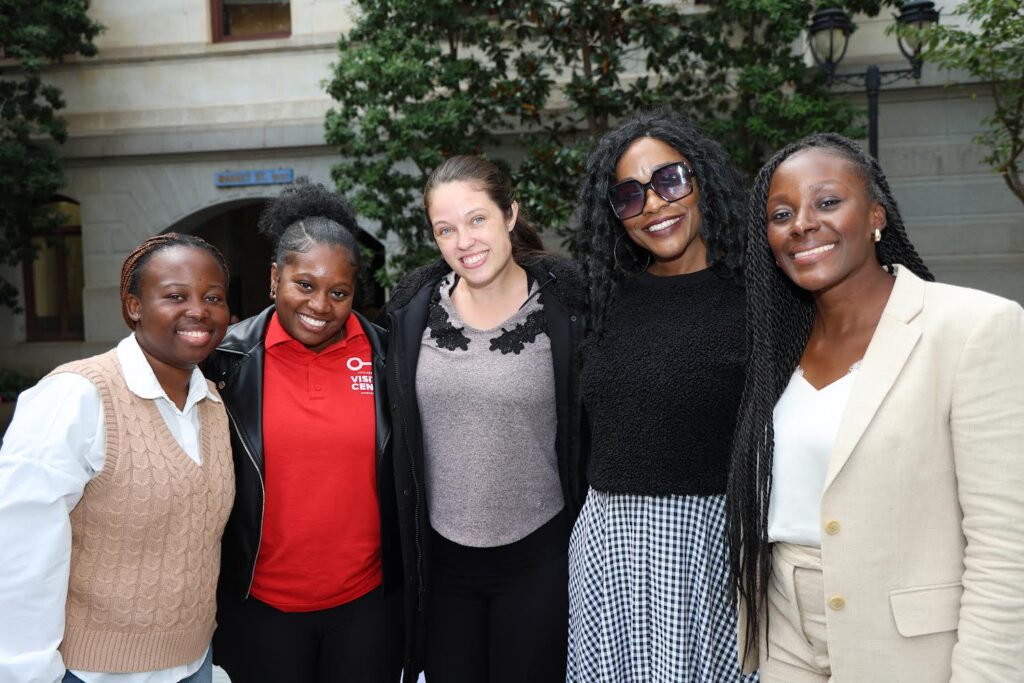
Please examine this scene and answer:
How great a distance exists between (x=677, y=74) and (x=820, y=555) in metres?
8.15

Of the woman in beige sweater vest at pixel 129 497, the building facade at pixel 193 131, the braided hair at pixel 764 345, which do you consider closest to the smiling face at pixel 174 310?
the woman in beige sweater vest at pixel 129 497

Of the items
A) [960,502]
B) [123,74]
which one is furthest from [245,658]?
[123,74]

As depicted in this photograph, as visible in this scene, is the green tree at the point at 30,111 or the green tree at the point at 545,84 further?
the green tree at the point at 30,111

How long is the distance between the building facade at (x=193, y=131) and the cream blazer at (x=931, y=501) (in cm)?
896

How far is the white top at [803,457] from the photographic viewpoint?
214 centimetres

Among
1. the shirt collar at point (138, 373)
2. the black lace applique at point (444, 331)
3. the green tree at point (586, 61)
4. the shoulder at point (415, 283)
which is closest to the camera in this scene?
the shirt collar at point (138, 373)

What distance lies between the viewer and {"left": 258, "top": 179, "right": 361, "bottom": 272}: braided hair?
3.15m

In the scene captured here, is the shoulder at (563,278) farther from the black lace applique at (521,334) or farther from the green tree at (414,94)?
the green tree at (414,94)

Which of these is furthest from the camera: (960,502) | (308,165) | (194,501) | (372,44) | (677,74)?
(308,165)

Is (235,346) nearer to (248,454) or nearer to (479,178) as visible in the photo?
(248,454)

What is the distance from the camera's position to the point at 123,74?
1188cm

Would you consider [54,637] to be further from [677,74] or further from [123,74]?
[123,74]

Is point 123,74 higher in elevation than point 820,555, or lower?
higher

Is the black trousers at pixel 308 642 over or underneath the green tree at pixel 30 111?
underneath
